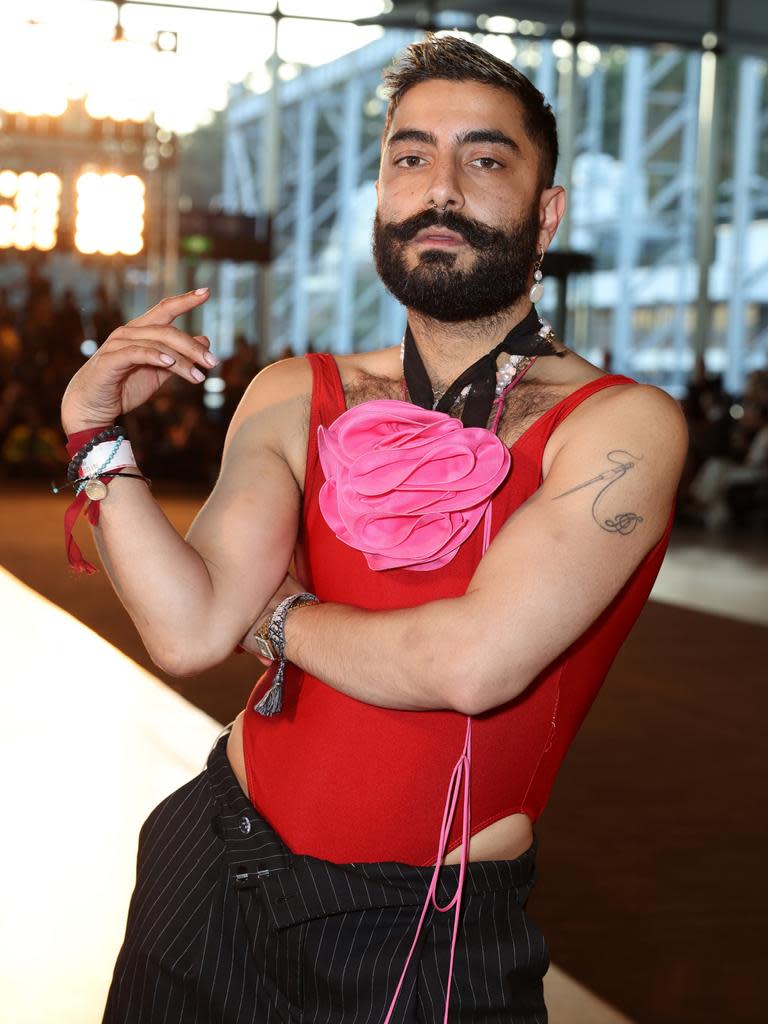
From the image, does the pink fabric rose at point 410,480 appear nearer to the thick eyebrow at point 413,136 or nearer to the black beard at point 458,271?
the black beard at point 458,271

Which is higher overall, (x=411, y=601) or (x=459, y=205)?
(x=459, y=205)

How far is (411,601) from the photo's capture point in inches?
54.7

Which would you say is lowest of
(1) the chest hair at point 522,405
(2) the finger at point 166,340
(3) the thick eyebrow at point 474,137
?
(1) the chest hair at point 522,405

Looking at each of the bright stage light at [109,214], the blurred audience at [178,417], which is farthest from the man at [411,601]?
the bright stage light at [109,214]

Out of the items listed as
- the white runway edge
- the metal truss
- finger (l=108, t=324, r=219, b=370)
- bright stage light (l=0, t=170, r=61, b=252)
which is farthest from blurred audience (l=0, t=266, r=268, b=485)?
finger (l=108, t=324, r=219, b=370)

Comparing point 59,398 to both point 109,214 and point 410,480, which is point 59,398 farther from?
point 410,480

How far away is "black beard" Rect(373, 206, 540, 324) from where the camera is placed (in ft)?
4.75

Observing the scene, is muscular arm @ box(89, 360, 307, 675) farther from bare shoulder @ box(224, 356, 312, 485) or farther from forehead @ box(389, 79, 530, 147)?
forehead @ box(389, 79, 530, 147)

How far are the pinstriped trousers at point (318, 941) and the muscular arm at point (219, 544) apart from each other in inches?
7.7

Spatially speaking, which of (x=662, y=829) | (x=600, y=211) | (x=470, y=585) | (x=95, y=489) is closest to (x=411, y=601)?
(x=470, y=585)

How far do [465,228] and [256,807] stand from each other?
2.16ft

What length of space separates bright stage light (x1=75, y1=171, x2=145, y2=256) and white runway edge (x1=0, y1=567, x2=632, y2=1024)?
21.7 feet

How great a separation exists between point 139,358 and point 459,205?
381 millimetres

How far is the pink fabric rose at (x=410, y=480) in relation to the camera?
131 centimetres
